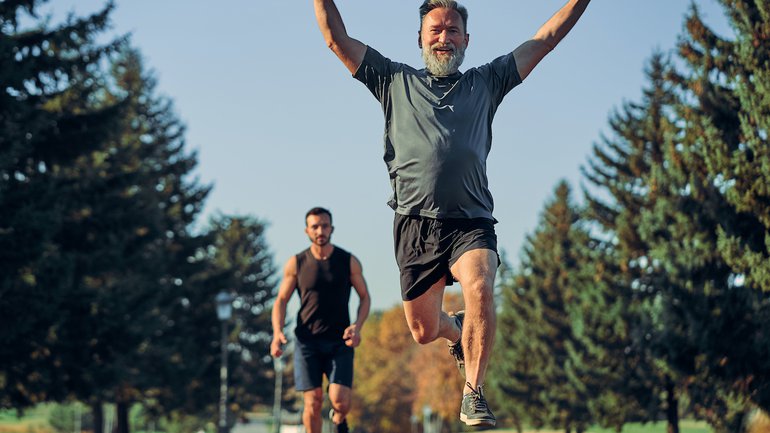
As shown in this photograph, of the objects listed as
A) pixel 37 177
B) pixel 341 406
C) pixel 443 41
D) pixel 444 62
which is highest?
pixel 37 177

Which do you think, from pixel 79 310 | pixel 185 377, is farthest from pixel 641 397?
pixel 79 310

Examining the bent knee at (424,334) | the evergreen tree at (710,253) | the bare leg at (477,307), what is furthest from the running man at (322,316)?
the evergreen tree at (710,253)

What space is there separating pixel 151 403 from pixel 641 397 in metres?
19.6

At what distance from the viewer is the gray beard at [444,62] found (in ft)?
22.5

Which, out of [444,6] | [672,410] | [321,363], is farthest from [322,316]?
[672,410]

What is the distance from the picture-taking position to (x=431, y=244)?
22.5 ft

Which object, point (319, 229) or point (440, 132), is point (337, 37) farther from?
point (319, 229)

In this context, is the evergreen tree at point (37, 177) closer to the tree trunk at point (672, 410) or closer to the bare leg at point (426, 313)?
the bare leg at point (426, 313)

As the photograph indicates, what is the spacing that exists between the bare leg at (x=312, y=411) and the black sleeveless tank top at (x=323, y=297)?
55 centimetres

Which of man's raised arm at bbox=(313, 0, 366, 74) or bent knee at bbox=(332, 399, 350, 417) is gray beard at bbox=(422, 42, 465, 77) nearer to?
man's raised arm at bbox=(313, 0, 366, 74)

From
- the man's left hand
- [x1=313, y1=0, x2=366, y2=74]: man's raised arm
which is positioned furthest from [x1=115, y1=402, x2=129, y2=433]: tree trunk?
[x1=313, y1=0, x2=366, y2=74]: man's raised arm

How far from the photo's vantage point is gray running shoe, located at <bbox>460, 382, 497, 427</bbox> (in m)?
6.22

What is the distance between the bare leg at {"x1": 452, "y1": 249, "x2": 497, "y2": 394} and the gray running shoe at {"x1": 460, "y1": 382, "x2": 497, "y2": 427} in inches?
2.7

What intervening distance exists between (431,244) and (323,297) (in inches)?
163
